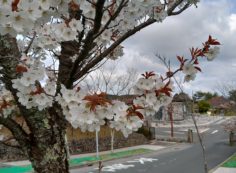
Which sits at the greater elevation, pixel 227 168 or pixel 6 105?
pixel 6 105

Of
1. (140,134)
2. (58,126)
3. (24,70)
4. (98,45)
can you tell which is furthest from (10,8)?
(140,134)

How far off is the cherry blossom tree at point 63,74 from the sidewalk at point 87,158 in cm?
1205

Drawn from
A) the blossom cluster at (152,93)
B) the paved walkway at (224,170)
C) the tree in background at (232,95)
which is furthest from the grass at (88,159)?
the blossom cluster at (152,93)

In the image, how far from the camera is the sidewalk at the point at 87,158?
666 inches

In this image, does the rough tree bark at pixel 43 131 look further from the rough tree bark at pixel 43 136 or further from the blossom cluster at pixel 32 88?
the blossom cluster at pixel 32 88

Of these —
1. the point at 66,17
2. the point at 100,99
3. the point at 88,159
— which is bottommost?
the point at 88,159

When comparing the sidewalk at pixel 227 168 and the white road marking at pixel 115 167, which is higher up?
the white road marking at pixel 115 167

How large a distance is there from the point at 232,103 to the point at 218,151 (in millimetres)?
3653

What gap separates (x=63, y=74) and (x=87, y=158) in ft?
60.9

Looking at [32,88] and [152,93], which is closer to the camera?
[32,88]

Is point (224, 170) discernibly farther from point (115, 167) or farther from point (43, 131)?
point (43, 131)

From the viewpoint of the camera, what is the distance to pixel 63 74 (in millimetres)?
2467

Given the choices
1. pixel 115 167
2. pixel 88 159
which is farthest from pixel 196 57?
pixel 88 159

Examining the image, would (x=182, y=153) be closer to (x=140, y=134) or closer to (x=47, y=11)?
(x=140, y=134)
